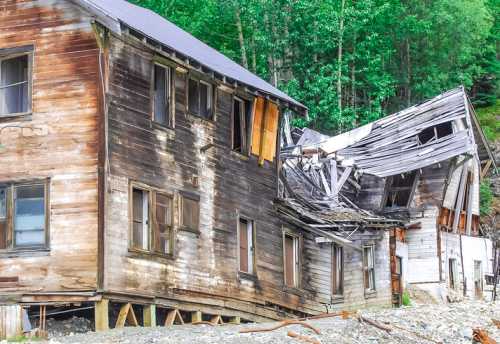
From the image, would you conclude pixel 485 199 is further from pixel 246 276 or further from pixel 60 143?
pixel 60 143

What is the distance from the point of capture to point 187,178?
3119 centimetres

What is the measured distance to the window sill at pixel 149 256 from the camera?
92.7ft

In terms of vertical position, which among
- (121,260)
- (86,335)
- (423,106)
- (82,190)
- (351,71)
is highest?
(351,71)

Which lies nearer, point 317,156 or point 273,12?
point 317,156

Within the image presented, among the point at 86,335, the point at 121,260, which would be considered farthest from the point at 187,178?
the point at 86,335

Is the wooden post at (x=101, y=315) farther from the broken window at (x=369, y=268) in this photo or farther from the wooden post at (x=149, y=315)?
the broken window at (x=369, y=268)

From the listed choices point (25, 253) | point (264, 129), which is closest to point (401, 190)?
point (264, 129)

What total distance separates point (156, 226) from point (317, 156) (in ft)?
54.2

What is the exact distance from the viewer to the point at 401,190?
157ft

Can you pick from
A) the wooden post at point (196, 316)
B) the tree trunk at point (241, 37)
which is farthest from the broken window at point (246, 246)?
the tree trunk at point (241, 37)

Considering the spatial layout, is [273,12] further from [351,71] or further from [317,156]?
[317,156]

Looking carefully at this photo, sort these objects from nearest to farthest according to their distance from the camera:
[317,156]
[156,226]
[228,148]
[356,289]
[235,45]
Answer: [156,226], [228,148], [356,289], [317,156], [235,45]

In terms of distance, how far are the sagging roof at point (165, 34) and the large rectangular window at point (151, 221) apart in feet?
12.8

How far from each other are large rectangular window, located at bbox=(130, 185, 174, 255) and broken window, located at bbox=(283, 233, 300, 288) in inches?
314
